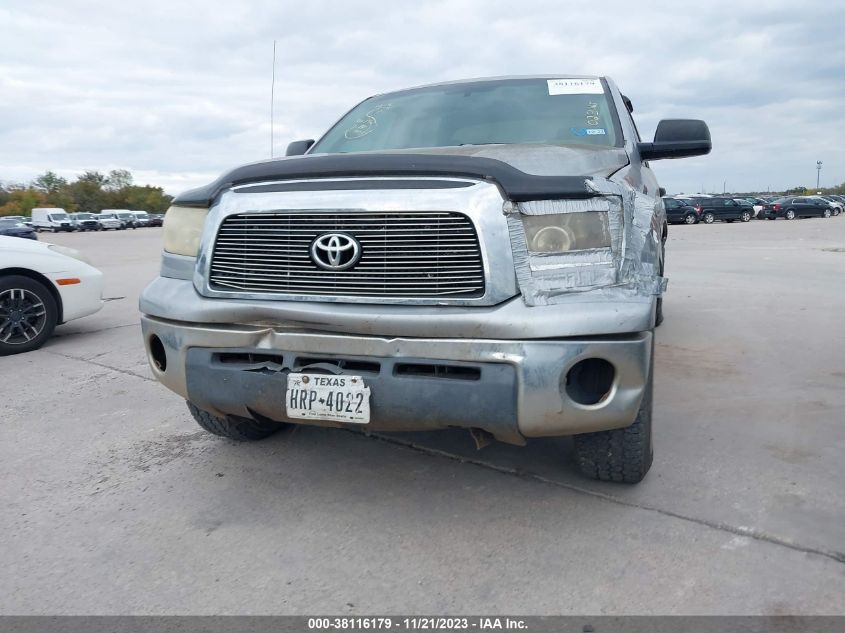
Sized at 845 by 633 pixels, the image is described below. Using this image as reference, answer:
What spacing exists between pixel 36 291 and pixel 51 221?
6009cm

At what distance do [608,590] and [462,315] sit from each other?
3.23ft

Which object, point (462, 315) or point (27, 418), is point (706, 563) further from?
point (27, 418)

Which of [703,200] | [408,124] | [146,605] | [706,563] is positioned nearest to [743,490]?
[706,563]

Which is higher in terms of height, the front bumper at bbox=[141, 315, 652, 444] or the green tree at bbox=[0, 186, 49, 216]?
the green tree at bbox=[0, 186, 49, 216]

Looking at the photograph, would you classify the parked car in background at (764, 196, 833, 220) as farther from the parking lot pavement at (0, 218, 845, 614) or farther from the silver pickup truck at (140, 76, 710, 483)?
the silver pickup truck at (140, 76, 710, 483)

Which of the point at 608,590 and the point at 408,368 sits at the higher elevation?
the point at 408,368

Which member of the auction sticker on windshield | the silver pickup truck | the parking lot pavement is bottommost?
the parking lot pavement

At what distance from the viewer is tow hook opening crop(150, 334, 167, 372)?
2961 millimetres

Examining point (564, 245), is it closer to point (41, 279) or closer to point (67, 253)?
point (41, 279)

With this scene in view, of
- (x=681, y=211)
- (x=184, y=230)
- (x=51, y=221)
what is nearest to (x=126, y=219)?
(x=51, y=221)

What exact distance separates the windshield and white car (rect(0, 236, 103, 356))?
10.2 feet

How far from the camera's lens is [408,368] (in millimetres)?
2502

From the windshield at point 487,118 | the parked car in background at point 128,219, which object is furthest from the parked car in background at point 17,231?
the parked car in background at point 128,219
